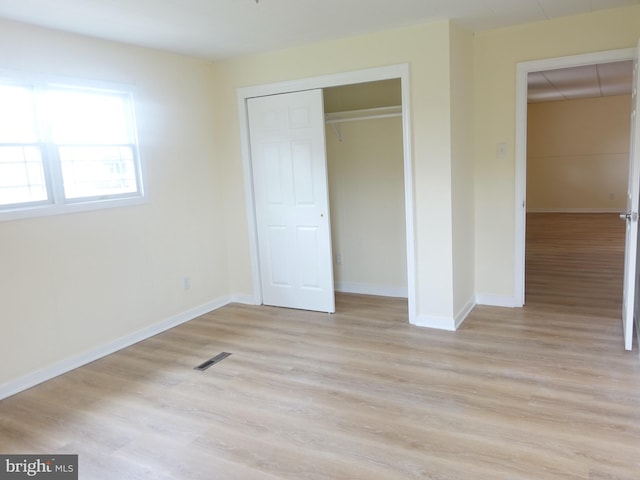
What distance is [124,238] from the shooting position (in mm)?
3971

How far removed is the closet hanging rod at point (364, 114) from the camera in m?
4.70

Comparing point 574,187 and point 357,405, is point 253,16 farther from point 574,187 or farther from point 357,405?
point 574,187

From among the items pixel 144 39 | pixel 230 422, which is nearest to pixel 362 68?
pixel 144 39

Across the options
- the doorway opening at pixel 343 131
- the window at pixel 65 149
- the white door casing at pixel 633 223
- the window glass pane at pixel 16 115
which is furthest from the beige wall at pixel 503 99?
the window glass pane at pixel 16 115

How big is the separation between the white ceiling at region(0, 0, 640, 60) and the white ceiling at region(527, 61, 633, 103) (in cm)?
210

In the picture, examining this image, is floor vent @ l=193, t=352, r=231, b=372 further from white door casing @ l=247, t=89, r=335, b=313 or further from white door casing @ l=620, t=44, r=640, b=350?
white door casing @ l=620, t=44, r=640, b=350

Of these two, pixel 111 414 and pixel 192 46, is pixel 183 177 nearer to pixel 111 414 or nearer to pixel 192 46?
pixel 192 46

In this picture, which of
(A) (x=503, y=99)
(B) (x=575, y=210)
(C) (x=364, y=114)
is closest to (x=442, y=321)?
(A) (x=503, y=99)

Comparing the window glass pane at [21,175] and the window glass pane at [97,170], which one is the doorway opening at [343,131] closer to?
the window glass pane at [97,170]

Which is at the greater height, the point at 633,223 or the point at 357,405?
the point at 633,223

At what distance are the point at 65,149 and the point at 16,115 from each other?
0.39 metres

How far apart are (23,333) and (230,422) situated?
1.65m

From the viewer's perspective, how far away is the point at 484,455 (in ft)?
7.64

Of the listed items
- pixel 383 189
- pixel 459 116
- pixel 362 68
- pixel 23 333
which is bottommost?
pixel 23 333
